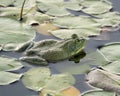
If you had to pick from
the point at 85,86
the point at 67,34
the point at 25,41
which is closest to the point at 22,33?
the point at 25,41

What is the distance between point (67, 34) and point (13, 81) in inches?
21.7

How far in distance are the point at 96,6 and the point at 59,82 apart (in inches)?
35.3

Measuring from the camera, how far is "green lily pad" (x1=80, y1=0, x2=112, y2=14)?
2643mm

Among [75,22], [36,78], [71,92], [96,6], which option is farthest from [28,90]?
[96,6]

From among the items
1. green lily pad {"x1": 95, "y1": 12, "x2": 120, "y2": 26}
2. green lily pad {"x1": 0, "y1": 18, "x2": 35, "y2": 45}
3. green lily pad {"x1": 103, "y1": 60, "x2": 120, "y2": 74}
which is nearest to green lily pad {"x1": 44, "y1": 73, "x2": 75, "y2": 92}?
green lily pad {"x1": 103, "y1": 60, "x2": 120, "y2": 74}

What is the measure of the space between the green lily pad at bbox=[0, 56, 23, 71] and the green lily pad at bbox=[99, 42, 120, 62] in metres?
0.47

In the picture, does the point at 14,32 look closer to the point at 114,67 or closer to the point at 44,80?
the point at 44,80

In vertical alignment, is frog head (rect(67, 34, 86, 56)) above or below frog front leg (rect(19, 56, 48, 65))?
above

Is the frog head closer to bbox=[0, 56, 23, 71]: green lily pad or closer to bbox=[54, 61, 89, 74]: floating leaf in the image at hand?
bbox=[54, 61, 89, 74]: floating leaf

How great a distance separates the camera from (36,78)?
1.97m

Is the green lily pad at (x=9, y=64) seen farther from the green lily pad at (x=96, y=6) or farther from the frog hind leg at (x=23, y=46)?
the green lily pad at (x=96, y=6)

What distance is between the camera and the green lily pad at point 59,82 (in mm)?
1921

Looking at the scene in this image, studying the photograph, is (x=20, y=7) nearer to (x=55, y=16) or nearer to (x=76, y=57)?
(x=55, y=16)

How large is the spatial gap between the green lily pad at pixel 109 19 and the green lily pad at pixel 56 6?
0.18 meters
